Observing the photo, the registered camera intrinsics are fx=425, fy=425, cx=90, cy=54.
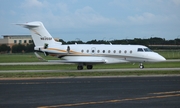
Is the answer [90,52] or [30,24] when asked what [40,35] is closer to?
[30,24]

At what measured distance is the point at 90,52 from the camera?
42688mm

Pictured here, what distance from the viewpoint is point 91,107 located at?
44.0 feet

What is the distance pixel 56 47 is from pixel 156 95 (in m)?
27.3

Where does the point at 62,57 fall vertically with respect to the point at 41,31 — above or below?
below

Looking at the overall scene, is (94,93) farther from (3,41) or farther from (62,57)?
(3,41)

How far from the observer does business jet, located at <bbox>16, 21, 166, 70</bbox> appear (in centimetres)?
4150

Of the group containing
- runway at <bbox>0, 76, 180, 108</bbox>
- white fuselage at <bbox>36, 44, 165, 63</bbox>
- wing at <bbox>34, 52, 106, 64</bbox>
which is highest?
white fuselage at <bbox>36, 44, 165, 63</bbox>

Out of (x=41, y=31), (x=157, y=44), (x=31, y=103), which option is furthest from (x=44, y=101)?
(x=157, y=44)

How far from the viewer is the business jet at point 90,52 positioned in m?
41.5

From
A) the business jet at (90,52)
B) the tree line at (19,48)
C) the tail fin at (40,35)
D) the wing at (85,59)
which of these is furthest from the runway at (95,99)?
the tree line at (19,48)

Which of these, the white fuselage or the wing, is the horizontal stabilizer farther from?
the wing

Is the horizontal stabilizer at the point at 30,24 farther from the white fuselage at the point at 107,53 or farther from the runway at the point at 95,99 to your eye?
the runway at the point at 95,99

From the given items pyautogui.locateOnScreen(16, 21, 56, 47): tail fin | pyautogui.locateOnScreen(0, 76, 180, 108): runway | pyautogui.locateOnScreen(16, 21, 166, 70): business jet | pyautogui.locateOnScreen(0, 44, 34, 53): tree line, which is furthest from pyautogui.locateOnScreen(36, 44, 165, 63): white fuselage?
pyautogui.locateOnScreen(0, 44, 34, 53): tree line

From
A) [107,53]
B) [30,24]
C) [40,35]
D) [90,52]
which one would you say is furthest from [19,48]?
[107,53]
